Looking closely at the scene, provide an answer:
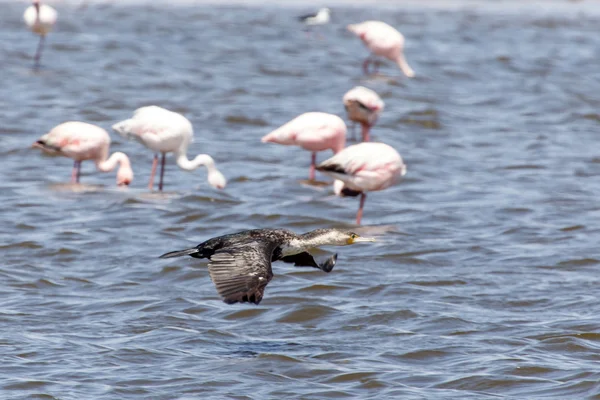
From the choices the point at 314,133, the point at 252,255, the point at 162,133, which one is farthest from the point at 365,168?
the point at 252,255

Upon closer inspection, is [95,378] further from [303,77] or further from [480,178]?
[303,77]

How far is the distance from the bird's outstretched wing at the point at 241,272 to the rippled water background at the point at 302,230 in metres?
0.68

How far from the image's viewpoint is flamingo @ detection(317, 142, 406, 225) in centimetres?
1048

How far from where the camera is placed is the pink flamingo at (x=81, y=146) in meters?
11.6

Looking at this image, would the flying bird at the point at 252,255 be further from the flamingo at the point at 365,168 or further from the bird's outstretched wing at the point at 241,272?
the flamingo at the point at 365,168

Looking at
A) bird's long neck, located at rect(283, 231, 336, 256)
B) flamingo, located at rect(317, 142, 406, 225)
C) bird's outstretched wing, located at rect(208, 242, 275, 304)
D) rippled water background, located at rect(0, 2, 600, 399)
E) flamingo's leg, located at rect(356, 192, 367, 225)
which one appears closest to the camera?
bird's outstretched wing, located at rect(208, 242, 275, 304)

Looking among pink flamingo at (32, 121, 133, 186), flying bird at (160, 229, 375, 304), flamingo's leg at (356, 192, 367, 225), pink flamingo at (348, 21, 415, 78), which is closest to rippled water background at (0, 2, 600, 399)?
flamingo's leg at (356, 192, 367, 225)

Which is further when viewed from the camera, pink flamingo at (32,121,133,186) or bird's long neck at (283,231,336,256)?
pink flamingo at (32,121,133,186)

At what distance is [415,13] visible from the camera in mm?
28266

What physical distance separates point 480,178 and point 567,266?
3406 millimetres

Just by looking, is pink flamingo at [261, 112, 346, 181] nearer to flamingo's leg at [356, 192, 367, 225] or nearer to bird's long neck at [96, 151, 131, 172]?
flamingo's leg at [356, 192, 367, 225]

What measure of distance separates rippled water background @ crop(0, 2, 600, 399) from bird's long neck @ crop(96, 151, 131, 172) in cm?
32

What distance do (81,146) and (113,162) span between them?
0.40 metres

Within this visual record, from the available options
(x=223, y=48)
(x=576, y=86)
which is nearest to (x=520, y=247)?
(x=576, y=86)
